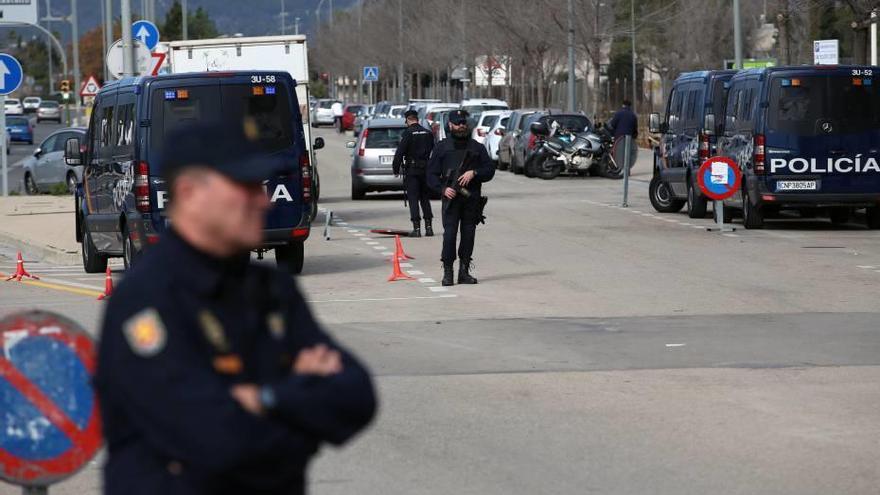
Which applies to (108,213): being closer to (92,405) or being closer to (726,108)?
(726,108)

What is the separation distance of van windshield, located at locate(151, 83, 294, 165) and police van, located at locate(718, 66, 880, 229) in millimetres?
8565

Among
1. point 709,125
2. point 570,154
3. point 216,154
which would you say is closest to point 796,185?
point 709,125

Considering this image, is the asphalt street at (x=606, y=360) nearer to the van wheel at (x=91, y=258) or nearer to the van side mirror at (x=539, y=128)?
the van wheel at (x=91, y=258)

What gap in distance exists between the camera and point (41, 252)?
22984 mm

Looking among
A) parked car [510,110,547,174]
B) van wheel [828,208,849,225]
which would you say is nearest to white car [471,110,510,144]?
parked car [510,110,547,174]

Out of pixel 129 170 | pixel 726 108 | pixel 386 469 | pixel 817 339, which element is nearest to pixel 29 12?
pixel 726 108

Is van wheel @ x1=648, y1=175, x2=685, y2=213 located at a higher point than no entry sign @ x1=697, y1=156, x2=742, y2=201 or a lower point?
lower

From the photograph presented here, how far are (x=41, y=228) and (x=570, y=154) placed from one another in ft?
60.1

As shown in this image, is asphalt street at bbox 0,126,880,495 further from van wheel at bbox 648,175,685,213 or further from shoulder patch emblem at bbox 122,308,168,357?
van wheel at bbox 648,175,685,213

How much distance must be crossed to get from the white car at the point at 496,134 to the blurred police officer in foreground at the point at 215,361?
44.3 metres

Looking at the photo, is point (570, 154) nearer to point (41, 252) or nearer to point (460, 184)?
point (41, 252)

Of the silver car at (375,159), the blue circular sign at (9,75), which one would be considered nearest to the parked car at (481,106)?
the silver car at (375,159)

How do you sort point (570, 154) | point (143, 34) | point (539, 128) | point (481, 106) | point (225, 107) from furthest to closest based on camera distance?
point (481, 106) → point (570, 154) → point (539, 128) → point (143, 34) → point (225, 107)

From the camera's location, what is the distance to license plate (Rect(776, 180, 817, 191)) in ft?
79.1
